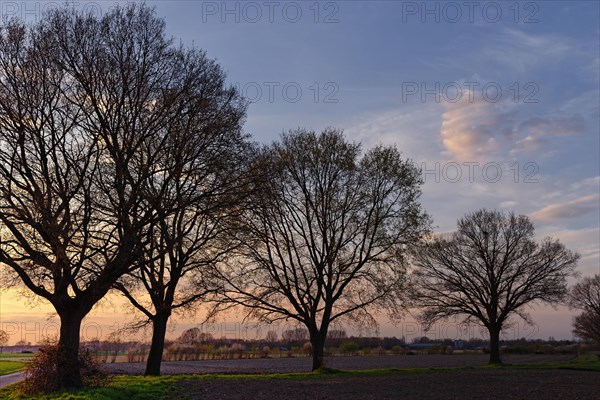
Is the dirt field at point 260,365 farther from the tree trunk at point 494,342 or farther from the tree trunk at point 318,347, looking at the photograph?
the tree trunk at point 318,347

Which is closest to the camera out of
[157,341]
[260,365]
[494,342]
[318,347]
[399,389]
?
[399,389]

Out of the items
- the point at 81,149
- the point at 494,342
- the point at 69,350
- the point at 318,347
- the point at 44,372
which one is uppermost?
the point at 81,149

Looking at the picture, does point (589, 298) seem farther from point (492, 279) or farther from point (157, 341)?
point (157, 341)

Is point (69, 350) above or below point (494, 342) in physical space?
above

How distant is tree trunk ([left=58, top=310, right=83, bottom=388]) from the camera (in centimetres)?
2314

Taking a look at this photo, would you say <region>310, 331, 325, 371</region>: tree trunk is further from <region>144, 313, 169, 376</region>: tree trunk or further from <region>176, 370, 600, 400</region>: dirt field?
<region>144, 313, 169, 376</region>: tree trunk

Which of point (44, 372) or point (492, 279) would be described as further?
point (492, 279)

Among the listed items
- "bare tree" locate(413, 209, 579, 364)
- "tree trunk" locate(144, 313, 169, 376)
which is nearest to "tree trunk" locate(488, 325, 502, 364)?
"bare tree" locate(413, 209, 579, 364)

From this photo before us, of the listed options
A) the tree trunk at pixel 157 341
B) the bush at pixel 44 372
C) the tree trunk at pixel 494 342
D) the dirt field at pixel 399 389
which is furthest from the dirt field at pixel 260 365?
the bush at pixel 44 372

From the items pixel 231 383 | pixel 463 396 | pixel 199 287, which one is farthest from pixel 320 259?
pixel 463 396

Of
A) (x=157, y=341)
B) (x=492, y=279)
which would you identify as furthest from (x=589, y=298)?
→ (x=157, y=341)

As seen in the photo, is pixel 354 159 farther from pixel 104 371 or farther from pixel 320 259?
pixel 104 371

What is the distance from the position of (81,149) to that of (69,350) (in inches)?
322

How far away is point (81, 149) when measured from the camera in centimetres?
2544
